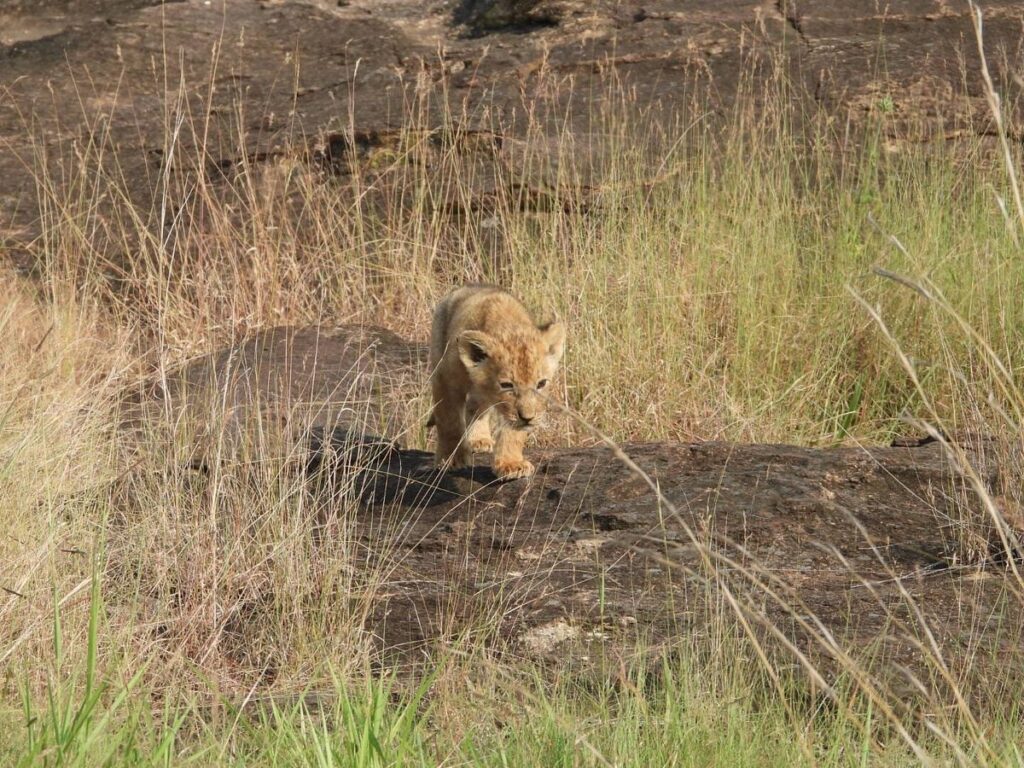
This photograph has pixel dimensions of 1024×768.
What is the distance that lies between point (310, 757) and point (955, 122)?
700 centimetres

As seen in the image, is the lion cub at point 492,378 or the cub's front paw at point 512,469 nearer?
the lion cub at point 492,378

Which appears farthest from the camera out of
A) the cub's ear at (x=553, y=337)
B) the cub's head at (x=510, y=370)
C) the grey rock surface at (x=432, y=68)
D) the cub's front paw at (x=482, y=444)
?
the grey rock surface at (x=432, y=68)

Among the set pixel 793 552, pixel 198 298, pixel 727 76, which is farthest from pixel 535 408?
pixel 727 76

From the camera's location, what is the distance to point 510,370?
5.04 metres

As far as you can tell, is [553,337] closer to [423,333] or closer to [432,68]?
[423,333]

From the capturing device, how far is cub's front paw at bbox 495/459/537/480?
518 centimetres

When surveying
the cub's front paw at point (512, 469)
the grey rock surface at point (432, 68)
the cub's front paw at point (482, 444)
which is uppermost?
the grey rock surface at point (432, 68)

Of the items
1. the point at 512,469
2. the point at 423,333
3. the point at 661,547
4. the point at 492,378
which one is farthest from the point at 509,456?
the point at 423,333

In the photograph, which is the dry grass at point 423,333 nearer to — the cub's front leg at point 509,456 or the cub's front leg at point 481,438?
the cub's front leg at point 509,456

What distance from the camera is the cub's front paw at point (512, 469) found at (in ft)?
17.0

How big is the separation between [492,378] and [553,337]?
0.36 metres

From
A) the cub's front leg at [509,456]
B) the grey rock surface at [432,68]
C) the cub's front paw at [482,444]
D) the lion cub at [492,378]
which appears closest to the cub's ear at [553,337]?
the lion cub at [492,378]

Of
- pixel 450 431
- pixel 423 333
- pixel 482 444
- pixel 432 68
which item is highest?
A: pixel 432 68

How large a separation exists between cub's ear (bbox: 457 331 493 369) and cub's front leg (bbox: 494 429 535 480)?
29cm
